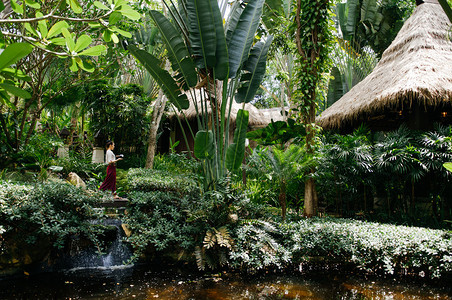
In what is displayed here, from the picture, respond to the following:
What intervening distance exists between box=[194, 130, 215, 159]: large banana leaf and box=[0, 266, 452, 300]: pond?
6.15ft

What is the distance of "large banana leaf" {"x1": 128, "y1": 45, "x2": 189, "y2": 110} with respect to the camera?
17.7 ft

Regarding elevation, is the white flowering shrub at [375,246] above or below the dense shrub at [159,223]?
below

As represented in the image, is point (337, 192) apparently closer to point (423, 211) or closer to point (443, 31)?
point (423, 211)

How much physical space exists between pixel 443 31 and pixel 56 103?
1137 centimetres

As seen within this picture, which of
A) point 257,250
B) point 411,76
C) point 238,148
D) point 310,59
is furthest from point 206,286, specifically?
point 411,76

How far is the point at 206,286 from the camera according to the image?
163 inches

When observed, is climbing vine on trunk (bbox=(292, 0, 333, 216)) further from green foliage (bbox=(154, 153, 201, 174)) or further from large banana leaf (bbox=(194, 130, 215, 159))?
green foliage (bbox=(154, 153, 201, 174))

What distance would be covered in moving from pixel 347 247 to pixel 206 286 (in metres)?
2.14

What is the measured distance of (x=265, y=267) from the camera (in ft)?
15.9

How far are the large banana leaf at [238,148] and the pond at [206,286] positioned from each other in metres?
1.81

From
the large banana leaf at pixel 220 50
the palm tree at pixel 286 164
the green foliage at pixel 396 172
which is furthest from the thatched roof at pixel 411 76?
the large banana leaf at pixel 220 50

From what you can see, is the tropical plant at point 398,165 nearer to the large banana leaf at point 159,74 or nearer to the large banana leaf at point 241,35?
the large banana leaf at point 241,35

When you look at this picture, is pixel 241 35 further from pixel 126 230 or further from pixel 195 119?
pixel 195 119

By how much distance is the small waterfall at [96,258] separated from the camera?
5.00 m
